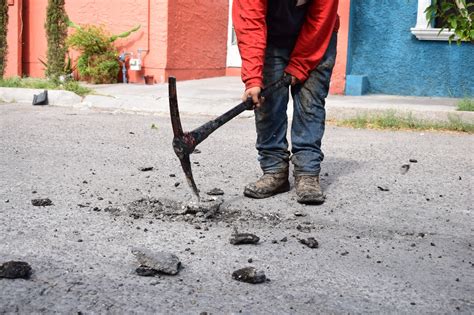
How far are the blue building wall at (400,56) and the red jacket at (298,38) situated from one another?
5888 millimetres

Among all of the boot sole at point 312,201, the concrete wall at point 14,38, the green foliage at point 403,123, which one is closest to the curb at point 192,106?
the green foliage at point 403,123

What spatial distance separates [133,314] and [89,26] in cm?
1001

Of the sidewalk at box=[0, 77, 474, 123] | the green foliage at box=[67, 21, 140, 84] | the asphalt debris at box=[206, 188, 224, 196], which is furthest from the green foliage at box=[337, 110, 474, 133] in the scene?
the green foliage at box=[67, 21, 140, 84]

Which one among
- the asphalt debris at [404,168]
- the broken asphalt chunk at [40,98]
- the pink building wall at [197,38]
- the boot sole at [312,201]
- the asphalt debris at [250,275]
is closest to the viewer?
the asphalt debris at [250,275]

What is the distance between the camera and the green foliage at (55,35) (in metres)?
9.81

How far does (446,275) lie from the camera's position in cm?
269

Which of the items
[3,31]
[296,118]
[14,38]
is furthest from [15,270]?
[14,38]

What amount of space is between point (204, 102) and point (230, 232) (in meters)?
5.41

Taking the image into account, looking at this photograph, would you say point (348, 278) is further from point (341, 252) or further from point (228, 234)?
point (228, 234)

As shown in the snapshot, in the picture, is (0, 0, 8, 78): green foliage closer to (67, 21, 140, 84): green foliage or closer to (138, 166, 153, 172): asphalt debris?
(67, 21, 140, 84): green foliage

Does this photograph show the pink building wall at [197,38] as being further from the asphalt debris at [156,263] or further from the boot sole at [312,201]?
the asphalt debris at [156,263]

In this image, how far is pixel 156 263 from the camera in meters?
2.57

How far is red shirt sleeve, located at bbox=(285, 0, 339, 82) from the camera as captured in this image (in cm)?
384

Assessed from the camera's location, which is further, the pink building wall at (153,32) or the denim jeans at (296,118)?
the pink building wall at (153,32)
